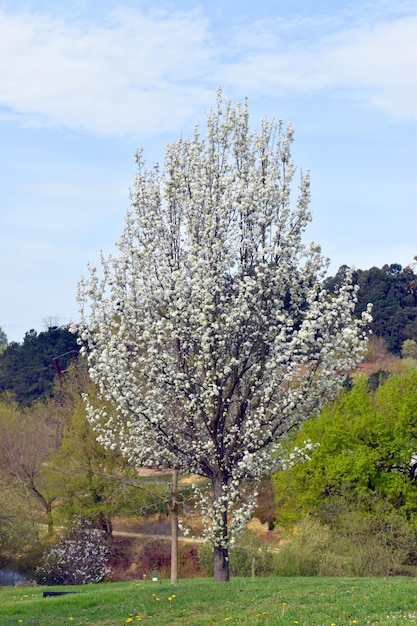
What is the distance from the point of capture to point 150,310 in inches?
691

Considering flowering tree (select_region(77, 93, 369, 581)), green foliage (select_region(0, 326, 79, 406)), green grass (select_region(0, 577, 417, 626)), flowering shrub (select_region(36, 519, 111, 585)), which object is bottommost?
flowering shrub (select_region(36, 519, 111, 585))

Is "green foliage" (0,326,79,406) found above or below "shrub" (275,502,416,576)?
above

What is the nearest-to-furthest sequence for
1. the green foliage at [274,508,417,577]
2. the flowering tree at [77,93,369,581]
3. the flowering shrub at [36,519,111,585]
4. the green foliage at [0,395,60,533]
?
the flowering tree at [77,93,369,581], the green foliage at [274,508,417,577], the flowering shrub at [36,519,111,585], the green foliage at [0,395,60,533]

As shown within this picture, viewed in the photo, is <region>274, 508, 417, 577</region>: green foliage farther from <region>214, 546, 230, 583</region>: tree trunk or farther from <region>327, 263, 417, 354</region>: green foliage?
<region>327, 263, 417, 354</region>: green foliage

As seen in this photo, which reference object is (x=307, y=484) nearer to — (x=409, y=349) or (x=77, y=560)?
(x=77, y=560)

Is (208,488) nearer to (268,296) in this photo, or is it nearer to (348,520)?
(268,296)

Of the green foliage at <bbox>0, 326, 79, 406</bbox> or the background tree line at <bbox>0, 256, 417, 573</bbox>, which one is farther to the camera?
the green foliage at <bbox>0, 326, 79, 406</bbox>

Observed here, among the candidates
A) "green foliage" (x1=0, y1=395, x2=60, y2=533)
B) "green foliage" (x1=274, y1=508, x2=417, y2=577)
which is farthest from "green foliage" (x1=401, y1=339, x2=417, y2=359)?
"green foliage" (x1=274, y1=508, x2=417, y2=577)

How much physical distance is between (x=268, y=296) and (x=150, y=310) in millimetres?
2809

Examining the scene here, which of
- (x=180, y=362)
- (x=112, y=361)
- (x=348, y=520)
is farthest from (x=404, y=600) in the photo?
(x=348, y=520)

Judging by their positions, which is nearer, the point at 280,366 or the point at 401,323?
the point at 280,366

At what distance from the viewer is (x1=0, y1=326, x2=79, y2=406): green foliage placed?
8112 cm

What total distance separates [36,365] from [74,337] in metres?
5.25

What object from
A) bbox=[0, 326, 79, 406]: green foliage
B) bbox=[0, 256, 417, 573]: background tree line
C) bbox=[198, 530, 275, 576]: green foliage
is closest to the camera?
bbox=[198, 530, 275, 576]: green foliage
